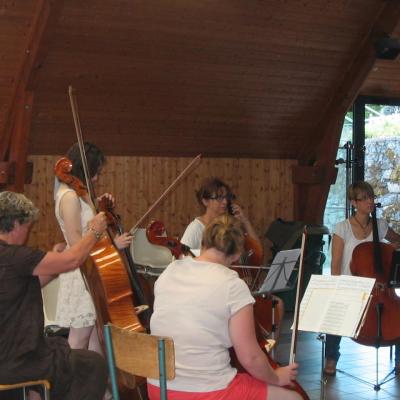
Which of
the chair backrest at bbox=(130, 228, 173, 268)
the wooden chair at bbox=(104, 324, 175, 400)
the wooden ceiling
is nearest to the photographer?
the wooden chair at bbox=(104, 324, 175, 400)

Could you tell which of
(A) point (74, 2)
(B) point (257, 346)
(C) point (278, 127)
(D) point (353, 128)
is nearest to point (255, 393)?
(B) point (257, 346)

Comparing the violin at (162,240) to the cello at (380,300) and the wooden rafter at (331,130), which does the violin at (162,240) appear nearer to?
the cello at (380,300)

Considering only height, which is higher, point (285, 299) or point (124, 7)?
point (124, 7)

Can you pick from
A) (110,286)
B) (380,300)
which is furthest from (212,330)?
(380,300)

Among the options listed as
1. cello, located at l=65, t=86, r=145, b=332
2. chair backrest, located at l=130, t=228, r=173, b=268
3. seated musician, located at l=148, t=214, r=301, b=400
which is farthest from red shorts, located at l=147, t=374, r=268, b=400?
chair backrest, located at l=130, t=228, r=173, b=268

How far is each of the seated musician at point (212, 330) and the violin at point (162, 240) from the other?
1140 mm

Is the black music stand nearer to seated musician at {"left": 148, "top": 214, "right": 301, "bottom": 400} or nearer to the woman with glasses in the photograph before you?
the woman with glasses

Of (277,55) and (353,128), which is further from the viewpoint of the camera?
(353,128)

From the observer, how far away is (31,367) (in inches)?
118

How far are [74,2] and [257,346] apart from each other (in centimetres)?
435

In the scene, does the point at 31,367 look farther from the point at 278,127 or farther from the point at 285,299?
the point at 278,127

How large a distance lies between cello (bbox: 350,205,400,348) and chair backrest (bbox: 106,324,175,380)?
2200mm

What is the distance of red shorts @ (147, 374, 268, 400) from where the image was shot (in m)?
2.76

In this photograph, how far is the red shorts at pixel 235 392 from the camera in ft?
9.07
